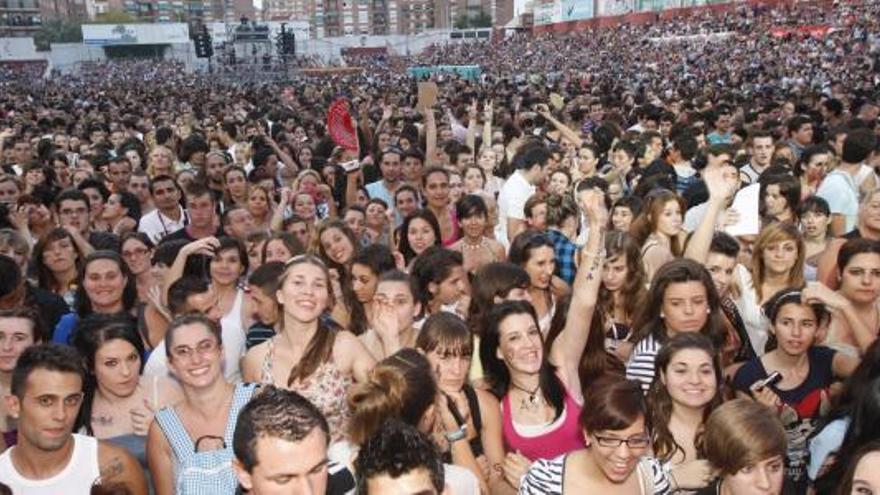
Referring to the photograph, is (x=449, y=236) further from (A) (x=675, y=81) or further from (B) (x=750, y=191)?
(A) (x=675, y=81)

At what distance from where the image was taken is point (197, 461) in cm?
328

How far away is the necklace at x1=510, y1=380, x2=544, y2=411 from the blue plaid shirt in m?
2.31

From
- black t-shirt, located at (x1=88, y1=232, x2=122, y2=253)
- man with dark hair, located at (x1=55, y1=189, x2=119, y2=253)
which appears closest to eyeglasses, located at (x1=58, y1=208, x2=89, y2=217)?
man with dark hair, located at (x1=55, y1=189, x2=119, y2=253)

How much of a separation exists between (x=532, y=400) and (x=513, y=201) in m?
3.96

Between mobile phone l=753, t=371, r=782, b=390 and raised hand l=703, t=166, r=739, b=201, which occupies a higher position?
raised hand l=703, t=166, r=739, b=201

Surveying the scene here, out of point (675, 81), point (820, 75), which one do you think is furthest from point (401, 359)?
point (675, 81)

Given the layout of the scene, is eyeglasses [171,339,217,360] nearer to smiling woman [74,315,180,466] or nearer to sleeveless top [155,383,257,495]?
sleeveless top [155,383,257,495]

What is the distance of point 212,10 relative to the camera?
15025 cm

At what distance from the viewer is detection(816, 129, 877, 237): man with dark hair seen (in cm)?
665

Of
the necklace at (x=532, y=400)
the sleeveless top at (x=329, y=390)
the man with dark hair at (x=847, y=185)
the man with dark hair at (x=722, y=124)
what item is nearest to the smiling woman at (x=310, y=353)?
the sleeveless top at (x=329, y=390)

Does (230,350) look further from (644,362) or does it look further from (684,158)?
(684,158)

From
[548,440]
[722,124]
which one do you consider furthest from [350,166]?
[548,440]

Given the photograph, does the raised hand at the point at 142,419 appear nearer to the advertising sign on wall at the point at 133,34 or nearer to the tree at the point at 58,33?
the advertising sign on wall at the point at 133,34

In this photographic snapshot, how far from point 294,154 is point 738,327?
334 inches
